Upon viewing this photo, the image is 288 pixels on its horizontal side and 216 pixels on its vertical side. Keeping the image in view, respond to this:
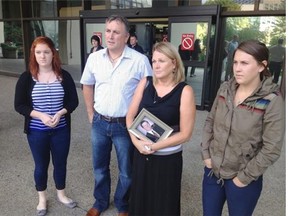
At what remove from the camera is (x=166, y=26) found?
7.27m

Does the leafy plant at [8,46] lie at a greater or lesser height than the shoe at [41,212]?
greater

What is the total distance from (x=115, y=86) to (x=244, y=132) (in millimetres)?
1093

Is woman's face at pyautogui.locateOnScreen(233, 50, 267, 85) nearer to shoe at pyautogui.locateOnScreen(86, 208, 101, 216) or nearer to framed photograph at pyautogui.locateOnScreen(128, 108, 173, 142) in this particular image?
framed photograph at pyautogui.locateOnScreen(128, 108, 173, 142)

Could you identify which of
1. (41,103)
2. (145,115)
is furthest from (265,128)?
(41,103)

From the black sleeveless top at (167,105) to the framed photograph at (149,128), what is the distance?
2.4 inches

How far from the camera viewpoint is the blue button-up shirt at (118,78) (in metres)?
2.33

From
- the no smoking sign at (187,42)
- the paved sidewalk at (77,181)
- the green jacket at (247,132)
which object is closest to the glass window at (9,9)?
the no smoking sign at (187,42)

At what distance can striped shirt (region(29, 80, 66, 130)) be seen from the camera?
2455 mm

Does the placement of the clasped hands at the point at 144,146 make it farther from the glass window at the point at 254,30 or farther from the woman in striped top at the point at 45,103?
the glass window at the point at 254,30

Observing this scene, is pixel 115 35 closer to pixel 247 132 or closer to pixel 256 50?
pixel 256 50

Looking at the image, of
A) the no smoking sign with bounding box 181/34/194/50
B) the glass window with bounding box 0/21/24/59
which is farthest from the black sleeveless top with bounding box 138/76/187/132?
the glass window with bounding box 0/21/24/59

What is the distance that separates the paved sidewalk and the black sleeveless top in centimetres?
131

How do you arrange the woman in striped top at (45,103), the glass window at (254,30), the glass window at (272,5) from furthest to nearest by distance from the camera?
the glass window at (254,30), the glass window at (272,5), the woman in striped top at (45,103)

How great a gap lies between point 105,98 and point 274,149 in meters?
1.34
